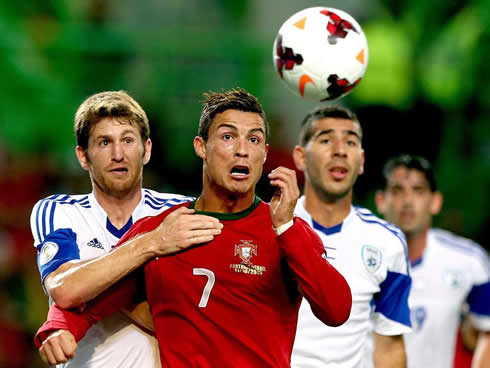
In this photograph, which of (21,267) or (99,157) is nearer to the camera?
(99,157)

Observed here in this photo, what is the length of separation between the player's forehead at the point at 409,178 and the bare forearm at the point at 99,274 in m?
3.24

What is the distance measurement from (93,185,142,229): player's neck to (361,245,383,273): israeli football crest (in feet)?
4.66

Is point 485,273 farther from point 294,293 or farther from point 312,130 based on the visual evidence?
point 294,293

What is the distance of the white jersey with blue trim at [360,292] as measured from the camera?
5008 mm

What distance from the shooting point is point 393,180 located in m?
6.79

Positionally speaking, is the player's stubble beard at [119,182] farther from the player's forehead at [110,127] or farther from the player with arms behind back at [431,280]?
the player with arms behind back at [431,280]

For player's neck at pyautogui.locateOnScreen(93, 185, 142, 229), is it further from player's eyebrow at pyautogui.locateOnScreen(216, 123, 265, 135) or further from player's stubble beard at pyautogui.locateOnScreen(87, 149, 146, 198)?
player's eyebrow at pyautogui.locateOnScreen(216, 123, 265, 135)

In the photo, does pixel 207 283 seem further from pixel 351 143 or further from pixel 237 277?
pixel 351 143

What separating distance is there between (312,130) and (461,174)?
18.9 feet

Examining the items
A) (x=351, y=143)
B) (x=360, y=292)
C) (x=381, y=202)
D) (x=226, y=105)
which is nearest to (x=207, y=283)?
(x=226, y=105)

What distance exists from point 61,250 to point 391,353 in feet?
7.12

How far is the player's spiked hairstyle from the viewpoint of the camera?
4633 millimetres

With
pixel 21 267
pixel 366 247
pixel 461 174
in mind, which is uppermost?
pixel 366 247

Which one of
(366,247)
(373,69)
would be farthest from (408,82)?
(366,247)
